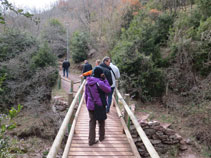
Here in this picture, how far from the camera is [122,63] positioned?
405 inches

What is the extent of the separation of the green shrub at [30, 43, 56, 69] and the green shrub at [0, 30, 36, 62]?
1499 millimetres

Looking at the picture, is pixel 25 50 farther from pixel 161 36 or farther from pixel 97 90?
pixel 97 90

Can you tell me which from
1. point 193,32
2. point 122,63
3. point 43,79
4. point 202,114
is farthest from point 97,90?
point 43,79

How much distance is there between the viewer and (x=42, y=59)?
1391 centimetres

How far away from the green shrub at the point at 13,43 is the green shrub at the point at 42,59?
1.50m

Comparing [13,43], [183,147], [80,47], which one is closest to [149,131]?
[183,147]

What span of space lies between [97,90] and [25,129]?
8.24 m

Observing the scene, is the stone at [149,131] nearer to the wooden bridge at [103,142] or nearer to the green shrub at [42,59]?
the wooden bridge at [103,142]

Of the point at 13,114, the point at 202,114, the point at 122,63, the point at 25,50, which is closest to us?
the point at 13,114

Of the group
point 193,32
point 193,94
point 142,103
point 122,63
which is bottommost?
point 142,103

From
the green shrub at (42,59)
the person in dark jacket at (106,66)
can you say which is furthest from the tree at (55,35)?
the person in dark jacket at (106,66)

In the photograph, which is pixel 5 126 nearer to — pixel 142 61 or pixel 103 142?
pixel 103 142

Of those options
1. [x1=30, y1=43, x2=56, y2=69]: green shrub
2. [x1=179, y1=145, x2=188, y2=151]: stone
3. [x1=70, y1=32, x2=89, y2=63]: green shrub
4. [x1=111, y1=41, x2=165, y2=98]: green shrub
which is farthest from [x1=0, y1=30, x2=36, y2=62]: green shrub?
[x1=179, y1=145, x2=188, y2=151]: stone

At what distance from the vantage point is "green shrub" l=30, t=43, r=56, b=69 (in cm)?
1366
